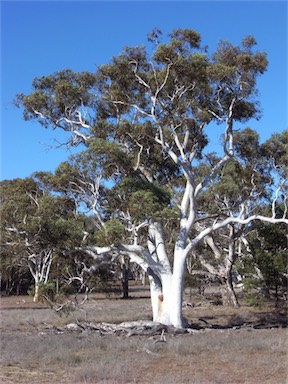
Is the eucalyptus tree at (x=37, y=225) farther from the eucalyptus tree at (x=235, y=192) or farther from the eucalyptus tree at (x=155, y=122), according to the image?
the eucalyptus tree at (x=235, y=192)

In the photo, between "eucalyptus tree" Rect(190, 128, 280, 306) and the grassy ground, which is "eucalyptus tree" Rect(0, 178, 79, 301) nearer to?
the grassy ground

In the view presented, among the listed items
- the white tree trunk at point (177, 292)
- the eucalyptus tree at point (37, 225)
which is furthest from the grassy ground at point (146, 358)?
the eucalyptus tree at point (37, 225)

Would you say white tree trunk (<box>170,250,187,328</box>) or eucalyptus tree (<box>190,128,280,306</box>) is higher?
eucalyptus tree (<box>190,128,280,306</box>)

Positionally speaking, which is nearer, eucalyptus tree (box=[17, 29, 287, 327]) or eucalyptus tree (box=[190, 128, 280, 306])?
eucalyptus tree (box=[17, 29, 287, 327])

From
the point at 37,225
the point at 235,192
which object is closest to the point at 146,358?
the point at 37,225

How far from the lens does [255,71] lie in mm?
18594

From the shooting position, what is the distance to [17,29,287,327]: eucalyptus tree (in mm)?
17922

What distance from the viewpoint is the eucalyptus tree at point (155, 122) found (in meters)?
17.9

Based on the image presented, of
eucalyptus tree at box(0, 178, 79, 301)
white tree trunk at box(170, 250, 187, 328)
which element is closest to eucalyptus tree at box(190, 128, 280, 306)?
white tree trunk at box(170, 250, 187, 328)

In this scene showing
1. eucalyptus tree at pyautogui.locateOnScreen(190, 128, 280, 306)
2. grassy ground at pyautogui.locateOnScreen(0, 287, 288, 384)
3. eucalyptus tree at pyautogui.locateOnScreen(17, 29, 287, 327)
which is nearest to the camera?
grassy ground at pyautogui.locateOnScreen(0, 287, 288, 384)

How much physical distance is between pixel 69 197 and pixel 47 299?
4.07m

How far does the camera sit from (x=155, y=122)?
1845 centimetres

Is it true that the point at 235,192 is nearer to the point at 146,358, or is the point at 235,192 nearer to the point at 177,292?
the point at 177,292

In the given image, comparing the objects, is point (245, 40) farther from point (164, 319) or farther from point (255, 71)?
point (164, 319)
